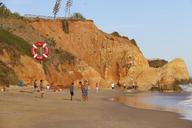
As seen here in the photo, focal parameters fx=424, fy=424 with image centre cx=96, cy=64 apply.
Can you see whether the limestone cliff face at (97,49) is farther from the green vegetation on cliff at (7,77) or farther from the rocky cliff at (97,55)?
the green vegetation on cliff at (7,77)

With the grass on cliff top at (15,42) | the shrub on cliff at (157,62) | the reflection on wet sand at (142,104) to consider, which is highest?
the shrub on cliff at (157,62)

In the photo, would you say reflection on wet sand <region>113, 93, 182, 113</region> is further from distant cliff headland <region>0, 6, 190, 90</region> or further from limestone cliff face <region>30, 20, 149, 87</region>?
limestone cliff face <region>30, 20, 149, 87</region>

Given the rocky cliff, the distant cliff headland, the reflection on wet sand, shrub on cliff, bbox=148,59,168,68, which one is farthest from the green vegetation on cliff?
shrub on cliff, bbox=148,59,168,68

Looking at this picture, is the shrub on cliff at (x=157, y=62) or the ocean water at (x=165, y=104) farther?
the shrub on cliff at (x=157, y=62)

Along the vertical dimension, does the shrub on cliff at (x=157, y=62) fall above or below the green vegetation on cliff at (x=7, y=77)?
above

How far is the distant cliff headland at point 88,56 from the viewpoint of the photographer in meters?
60.1

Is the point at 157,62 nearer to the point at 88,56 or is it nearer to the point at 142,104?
the point at 88,56

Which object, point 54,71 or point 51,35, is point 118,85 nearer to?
point 51,35

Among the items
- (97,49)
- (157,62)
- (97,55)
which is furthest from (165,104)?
(157,62)

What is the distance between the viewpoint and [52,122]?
50.0ft

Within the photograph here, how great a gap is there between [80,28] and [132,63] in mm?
12958

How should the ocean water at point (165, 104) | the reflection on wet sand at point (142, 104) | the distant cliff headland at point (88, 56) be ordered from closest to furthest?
1. the ocean water at point (165, 104)
2. the reflection on wet sand at point (142, 104)
3. the distant cliff headland at point (88, 56)

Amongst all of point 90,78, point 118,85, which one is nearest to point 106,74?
point 118,85

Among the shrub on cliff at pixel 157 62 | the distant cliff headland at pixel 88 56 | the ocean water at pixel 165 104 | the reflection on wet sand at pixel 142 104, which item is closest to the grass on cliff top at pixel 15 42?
the distant cliff headland at pixel 88 56
